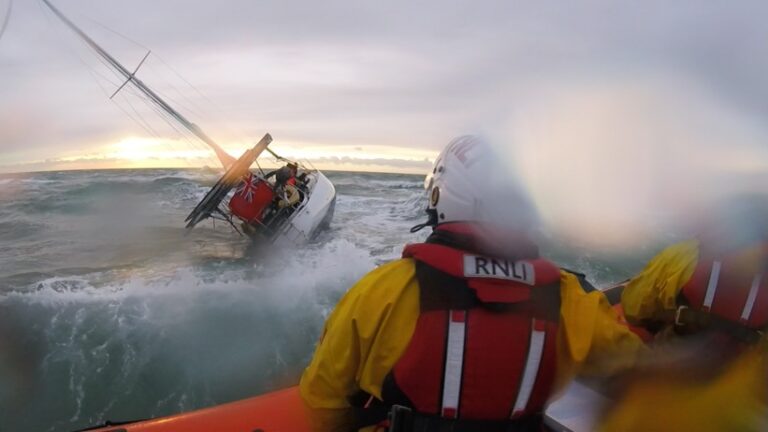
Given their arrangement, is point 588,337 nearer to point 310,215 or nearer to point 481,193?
point 481,193

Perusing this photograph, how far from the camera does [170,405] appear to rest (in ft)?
16.7

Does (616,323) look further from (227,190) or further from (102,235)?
(102,235)

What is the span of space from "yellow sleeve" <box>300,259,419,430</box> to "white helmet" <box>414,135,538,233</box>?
21 centimetres

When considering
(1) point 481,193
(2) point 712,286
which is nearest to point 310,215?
(2) point 712,286

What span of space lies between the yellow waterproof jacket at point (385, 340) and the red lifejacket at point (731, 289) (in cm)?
67

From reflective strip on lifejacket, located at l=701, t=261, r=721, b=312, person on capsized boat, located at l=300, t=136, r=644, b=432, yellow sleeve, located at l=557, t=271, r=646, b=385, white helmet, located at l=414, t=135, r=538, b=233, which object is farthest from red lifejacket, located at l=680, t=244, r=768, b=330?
white helmet, located at l=414, t=135, r=538, b=233

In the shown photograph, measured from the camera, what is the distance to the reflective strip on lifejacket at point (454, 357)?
4.26 ft

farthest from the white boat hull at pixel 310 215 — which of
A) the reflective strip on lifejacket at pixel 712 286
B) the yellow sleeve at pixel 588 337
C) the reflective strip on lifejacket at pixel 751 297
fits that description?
the yellow sleeve at pixel 588 337

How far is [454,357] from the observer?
131 cm

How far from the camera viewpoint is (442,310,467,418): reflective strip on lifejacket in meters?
→ 1.30

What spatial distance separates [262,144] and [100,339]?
6190 millimetres

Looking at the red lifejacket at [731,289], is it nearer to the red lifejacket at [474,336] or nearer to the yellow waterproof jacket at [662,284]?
the yellow waterproof jacket at [662,284]

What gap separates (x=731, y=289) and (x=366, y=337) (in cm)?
147

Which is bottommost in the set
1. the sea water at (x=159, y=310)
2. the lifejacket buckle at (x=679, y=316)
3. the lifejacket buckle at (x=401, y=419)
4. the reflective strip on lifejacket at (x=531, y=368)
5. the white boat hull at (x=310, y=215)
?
the sea water at (x=159, y=310)
